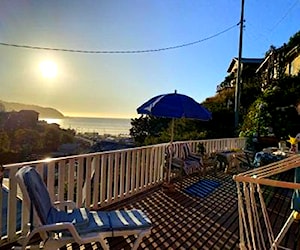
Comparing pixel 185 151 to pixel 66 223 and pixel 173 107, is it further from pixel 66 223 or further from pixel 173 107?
pixel 66 223

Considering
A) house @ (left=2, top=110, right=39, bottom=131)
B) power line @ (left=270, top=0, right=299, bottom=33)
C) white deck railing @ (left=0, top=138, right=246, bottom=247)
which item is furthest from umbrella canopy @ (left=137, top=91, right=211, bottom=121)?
house @ (left=2, top=110, right=39, bottom=131)

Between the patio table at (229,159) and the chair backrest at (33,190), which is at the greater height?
the chair backrest at (33,190)

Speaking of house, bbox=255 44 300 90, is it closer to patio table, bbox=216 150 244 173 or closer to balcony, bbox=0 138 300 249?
patio table, bbox=216 150 244 173

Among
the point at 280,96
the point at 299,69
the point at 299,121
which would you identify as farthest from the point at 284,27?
the point at 299,121

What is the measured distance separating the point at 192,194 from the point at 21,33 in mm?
8973

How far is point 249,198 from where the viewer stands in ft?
6.34

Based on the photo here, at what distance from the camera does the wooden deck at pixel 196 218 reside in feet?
11.5

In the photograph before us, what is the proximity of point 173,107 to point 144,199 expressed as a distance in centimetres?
163

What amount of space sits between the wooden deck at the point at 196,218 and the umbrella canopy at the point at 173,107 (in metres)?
1.43

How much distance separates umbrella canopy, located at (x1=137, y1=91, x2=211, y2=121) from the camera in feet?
17.7

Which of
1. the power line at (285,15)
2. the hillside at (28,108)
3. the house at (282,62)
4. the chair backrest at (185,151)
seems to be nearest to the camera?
the chair backrest at (185,151)

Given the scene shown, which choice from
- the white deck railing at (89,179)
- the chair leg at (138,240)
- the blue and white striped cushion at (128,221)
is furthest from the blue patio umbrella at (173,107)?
the chair leg at (138,240)

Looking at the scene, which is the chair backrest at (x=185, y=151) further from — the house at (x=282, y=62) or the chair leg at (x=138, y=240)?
the house at (x=282, y=62)

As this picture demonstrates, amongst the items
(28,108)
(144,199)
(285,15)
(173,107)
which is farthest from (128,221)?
(28,108)
